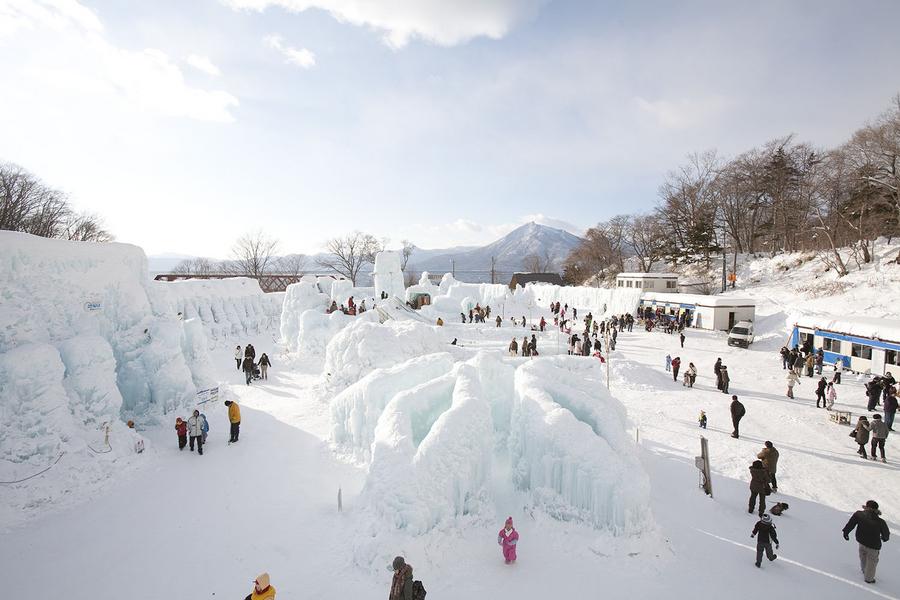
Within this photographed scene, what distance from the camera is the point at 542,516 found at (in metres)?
6.78

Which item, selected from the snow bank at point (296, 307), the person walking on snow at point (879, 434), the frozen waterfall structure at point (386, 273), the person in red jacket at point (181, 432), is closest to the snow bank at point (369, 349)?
the person in red jacket at point (181, 432)

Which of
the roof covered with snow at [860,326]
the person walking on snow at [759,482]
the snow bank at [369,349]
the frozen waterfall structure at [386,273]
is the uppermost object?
the frozen waterfall structure at [386,273]

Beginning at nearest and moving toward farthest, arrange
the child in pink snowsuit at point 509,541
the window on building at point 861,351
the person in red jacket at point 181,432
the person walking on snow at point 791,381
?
the child in pink snowsuit at point 509,541
the person in red jacket at point 181,432
the person walking on snow at point 791,381
the window on building at point 861,351

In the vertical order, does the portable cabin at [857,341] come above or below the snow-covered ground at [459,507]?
above

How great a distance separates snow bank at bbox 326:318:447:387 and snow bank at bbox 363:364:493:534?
4831 mm

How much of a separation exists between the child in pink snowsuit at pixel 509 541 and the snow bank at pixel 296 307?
17.1 metres

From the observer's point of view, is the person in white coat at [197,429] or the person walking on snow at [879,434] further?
the person walking on snow at [879,434]

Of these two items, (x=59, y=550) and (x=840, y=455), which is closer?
(x=59, y=550)

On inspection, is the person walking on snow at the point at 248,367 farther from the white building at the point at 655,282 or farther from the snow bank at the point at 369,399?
the white building at the point at 655,282

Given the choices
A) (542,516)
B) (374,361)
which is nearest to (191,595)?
(542,516)

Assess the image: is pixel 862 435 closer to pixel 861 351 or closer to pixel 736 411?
pixel 736 411

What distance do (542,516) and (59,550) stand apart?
24.7 feet

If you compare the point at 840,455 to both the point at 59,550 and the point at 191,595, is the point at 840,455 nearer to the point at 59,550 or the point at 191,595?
the point at 191,595

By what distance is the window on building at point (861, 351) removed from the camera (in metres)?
14.1
